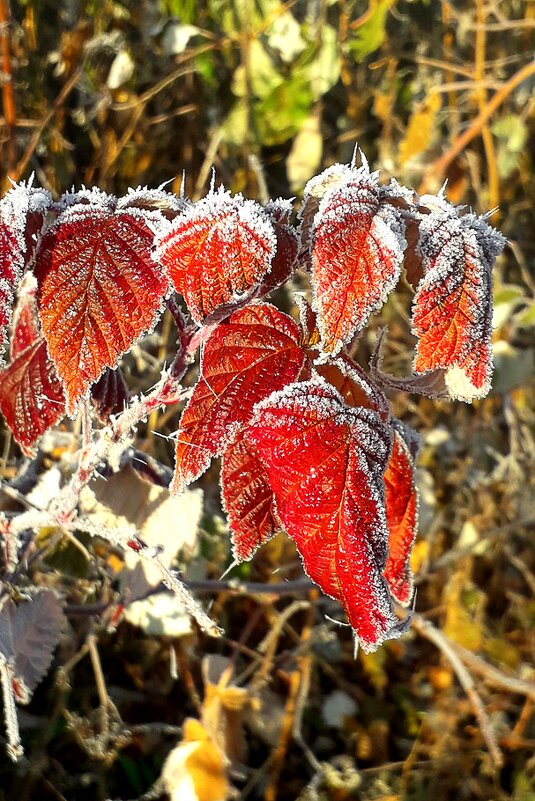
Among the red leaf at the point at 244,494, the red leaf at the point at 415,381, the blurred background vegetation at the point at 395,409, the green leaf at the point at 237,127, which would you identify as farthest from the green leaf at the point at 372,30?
the red leaf at the point at 244,494

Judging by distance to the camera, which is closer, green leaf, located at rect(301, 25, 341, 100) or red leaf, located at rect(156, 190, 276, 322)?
red leaf, located at rect(156, 190, 276, 322)

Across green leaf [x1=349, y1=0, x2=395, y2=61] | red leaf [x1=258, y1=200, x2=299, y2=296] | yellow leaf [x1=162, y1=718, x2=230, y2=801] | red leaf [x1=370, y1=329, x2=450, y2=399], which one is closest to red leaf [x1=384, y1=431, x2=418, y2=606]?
red leaf [x1=370, y1=329, x2=450, y2=399]

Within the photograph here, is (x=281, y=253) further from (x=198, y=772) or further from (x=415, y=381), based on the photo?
(x=198, y=772)

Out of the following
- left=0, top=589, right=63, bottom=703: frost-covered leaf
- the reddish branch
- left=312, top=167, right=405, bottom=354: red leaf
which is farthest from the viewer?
the reddish branch

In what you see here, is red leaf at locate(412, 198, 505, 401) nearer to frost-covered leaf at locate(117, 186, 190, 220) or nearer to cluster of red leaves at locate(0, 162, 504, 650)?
cluster of red leaves at locate(0, 162, 504, 650)

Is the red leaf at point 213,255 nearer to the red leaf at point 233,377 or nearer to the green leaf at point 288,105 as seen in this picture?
the red leaf at point 233,377

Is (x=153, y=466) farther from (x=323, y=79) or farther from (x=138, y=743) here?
(x=323, y=79)

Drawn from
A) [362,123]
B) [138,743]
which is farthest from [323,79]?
[138,743]
